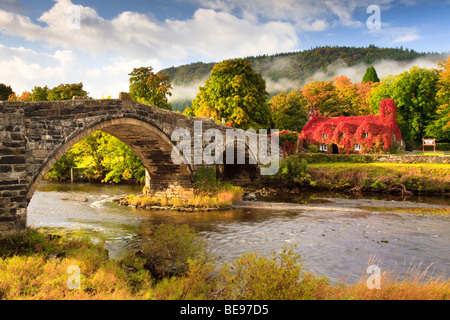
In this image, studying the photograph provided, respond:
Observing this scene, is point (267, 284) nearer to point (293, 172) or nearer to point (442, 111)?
point (293, 172)

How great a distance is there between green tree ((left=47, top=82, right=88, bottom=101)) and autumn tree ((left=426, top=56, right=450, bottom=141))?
40.9 metres

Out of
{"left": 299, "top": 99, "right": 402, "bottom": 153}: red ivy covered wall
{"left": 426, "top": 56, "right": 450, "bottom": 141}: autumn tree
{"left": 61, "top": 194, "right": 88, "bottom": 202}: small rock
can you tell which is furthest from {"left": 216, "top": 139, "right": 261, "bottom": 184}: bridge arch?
{"left": 426, "top": 56, "right": 450, "bottom": 141}: autumn tree

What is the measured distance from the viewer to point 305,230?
1573 centimetres

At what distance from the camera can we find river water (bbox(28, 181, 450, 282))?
1154 cm

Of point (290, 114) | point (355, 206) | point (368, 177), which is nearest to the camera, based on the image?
point (355, 206)

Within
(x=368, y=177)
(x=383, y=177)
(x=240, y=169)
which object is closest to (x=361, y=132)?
(x=368, y=177)

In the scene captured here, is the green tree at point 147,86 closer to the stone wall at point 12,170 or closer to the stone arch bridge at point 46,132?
the stone arch bridge at point 46,132

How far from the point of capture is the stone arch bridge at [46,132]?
11094mm

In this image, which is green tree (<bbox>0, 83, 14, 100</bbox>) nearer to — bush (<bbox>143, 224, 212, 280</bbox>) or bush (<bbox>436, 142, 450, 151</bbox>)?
bush (<bbox>143, 224, 212, 280</bbox>)

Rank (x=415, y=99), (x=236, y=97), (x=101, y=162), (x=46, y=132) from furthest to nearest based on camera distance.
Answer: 1. (x=415, y=99)
2. (x=236, y=97)
3. (x=101, y=162)
4. (x=46, y=132)

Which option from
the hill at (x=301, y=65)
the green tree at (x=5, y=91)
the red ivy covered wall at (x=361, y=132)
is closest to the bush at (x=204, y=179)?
the red ivy covered wall at (x=361, y=132)

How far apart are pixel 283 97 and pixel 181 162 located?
31.5 metres

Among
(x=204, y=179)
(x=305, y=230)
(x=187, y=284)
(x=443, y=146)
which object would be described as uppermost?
(x=443, y=146)

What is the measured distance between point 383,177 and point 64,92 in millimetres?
35108
